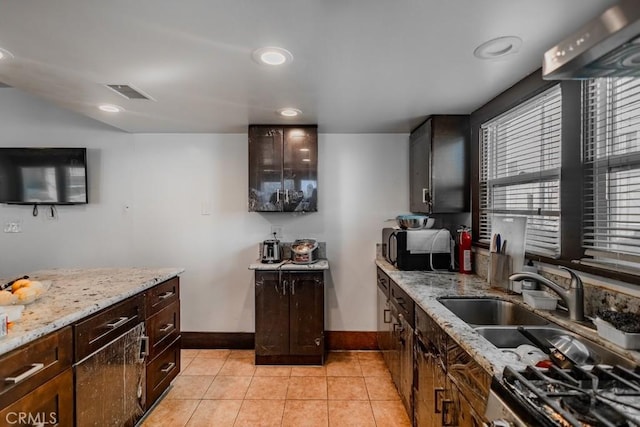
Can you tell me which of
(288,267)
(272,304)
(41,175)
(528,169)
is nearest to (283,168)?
(288,267)

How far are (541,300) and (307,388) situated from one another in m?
1.86

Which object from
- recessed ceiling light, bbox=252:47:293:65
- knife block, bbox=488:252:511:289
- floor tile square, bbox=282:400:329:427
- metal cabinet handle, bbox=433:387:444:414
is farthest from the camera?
floor tile square, bbox=282:400:329:427

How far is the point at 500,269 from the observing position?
6.50 ft

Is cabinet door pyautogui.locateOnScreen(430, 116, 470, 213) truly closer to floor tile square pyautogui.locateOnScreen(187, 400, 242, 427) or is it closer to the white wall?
the white wall

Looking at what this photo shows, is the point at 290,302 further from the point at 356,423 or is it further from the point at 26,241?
the point at 26,241

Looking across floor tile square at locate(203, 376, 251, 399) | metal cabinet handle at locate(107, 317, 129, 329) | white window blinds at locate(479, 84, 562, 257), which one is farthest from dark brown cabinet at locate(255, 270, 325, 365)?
white window blinds at locate(479, 84, 562, 257)

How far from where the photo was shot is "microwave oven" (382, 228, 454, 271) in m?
2.62

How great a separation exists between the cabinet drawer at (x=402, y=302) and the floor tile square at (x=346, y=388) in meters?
0.76

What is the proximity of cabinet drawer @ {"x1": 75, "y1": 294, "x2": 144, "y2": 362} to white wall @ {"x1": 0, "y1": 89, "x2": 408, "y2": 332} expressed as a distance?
1.38 m

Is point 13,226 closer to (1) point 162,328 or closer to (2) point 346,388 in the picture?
(1) point 162,328

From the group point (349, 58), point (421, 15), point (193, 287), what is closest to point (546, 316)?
point (421, 15)

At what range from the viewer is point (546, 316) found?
1.50 m

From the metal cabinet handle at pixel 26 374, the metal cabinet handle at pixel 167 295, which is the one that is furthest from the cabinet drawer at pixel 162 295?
the metal cabinet handle at pixel 26 374

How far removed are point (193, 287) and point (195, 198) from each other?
0.96m
